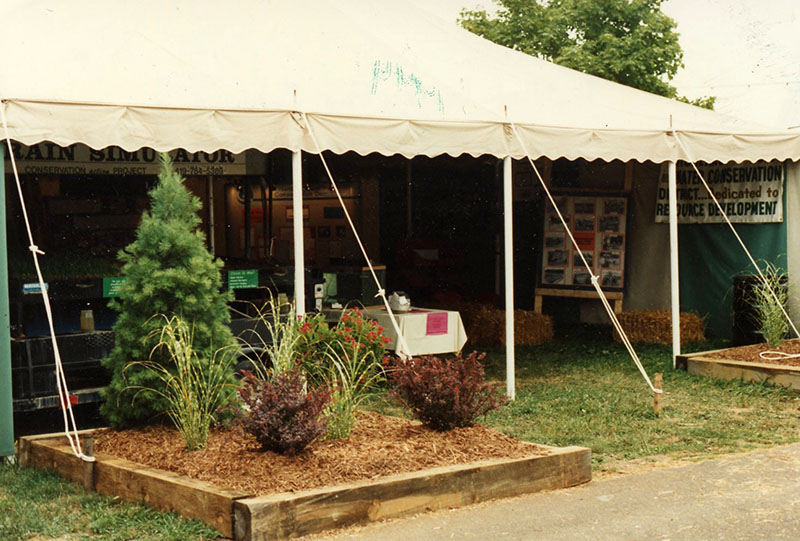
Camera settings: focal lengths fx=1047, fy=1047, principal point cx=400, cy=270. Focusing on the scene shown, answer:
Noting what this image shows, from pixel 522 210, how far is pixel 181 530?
12.9m

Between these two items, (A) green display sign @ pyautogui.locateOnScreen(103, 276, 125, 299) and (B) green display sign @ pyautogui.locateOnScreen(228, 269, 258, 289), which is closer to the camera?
(A) green display sign @ pyautogui.locateOnScreen(103, 276, 125, 299)

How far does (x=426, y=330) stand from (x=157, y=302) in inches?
179

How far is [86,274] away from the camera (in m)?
9.20

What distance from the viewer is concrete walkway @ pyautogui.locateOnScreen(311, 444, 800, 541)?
5.62 m

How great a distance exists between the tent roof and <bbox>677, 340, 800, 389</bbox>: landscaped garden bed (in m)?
2.17

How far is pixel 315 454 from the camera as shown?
6.33 metres

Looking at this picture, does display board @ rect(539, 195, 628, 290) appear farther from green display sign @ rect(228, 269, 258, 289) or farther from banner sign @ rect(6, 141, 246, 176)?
green display sign @ rect(228, 269, 258, 289)

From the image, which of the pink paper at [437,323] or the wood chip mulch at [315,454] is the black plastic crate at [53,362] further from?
the pink paper at [437,323]

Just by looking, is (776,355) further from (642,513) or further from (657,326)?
(642,513)

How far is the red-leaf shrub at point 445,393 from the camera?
22.8ft

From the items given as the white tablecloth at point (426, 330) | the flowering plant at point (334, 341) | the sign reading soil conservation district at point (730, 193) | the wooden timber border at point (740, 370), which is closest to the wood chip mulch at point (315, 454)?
the flowering plant at point (334, 341)

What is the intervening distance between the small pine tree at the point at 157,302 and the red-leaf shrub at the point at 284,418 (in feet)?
2.89

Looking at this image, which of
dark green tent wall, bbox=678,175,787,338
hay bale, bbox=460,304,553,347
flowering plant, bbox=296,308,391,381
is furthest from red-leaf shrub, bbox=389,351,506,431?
dark green tent wall, bbox=678,175,787,338

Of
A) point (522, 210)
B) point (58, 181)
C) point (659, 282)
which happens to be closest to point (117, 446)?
point (58, 181)
